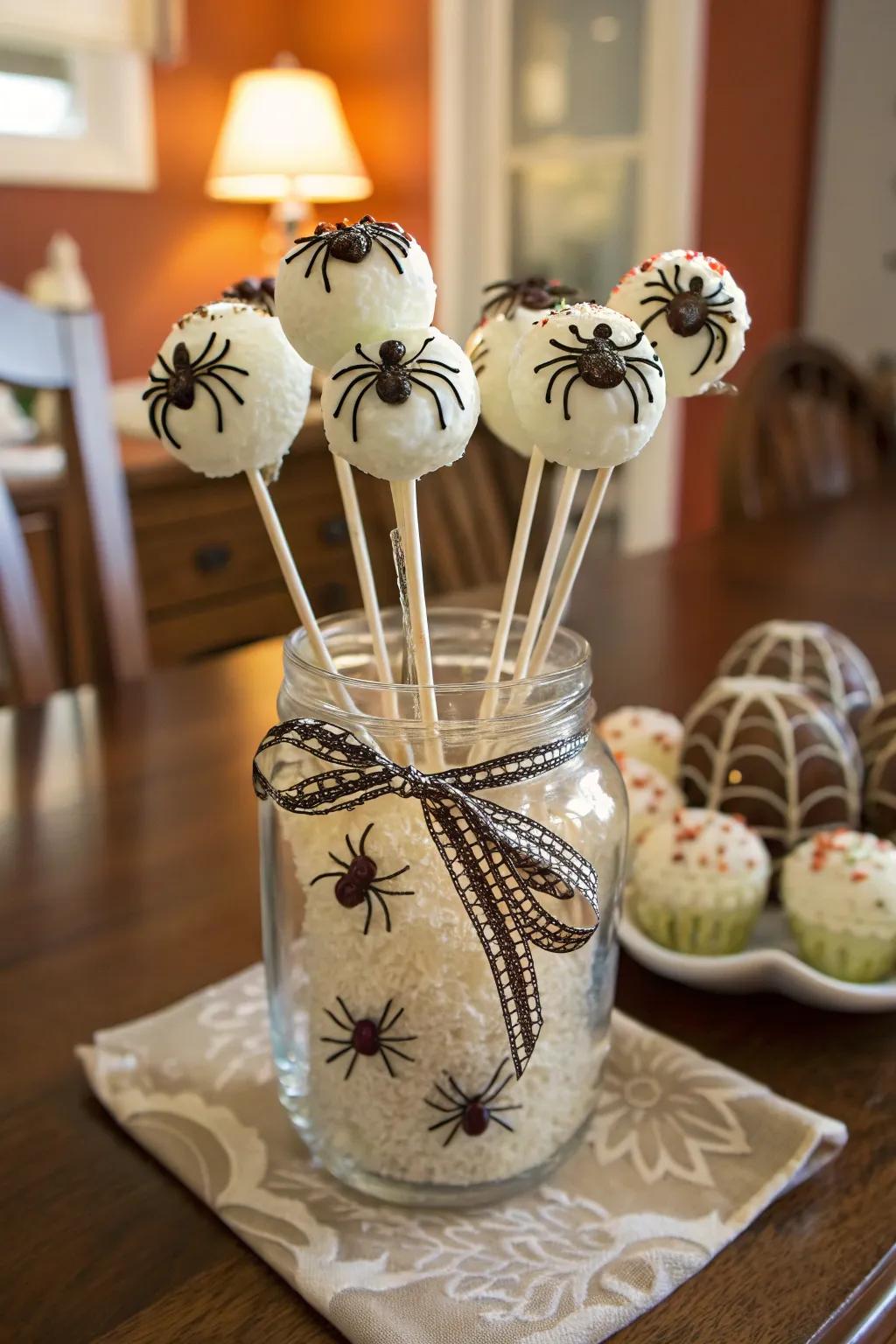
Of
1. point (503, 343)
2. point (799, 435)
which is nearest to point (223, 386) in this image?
point (503, 343)

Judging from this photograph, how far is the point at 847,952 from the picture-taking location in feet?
1.70

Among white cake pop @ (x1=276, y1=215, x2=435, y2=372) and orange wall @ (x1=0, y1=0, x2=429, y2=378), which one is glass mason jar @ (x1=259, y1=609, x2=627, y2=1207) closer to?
white cake pop @ (x1=276, y1=215, x2=435, y2=372)

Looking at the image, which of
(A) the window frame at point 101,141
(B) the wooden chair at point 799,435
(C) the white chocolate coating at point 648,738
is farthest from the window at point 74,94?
(C) the white chocolate coating at point 648,738

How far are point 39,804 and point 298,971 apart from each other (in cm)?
34

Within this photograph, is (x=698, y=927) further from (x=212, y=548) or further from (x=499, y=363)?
(x=212, y=548)

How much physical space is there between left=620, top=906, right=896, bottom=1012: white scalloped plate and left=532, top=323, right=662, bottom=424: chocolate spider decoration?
28 cm

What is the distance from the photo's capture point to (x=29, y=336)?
101 centimetres

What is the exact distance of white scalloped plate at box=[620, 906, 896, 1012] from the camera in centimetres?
50

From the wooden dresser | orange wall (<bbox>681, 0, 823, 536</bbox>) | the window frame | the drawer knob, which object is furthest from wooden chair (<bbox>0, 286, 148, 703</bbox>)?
orange wall (<bbox>681, 0, 823, 536</bbox>)

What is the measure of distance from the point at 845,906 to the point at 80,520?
0.80 metres

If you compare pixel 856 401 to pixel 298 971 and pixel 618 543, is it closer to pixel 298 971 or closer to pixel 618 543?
pixel 618 543

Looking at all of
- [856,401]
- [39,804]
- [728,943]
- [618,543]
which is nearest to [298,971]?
[728,943]

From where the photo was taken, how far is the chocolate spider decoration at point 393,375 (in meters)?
0.32

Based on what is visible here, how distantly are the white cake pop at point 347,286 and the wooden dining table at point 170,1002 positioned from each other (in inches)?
12.3
